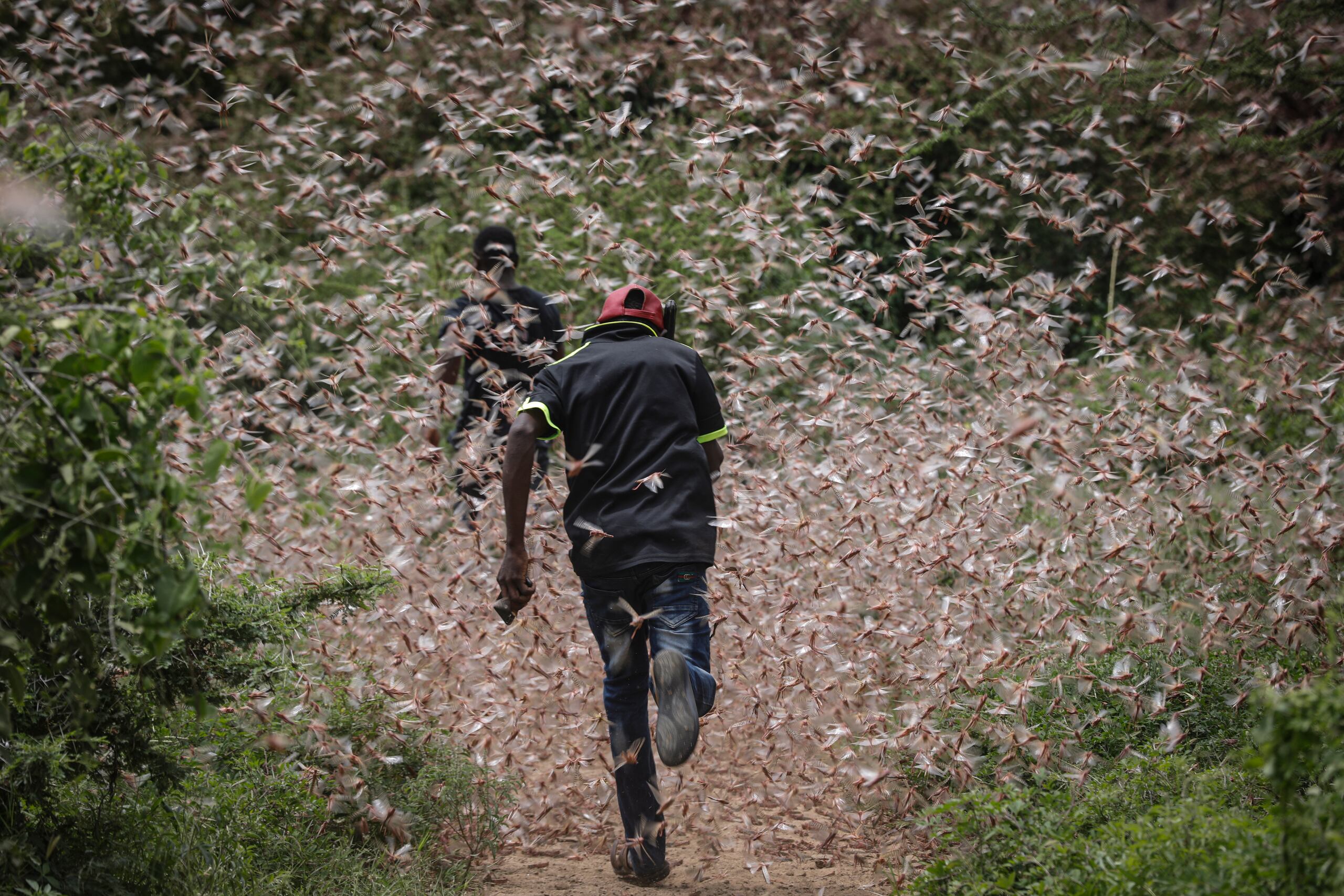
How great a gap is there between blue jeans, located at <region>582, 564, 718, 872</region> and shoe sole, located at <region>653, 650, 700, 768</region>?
0.08 meters

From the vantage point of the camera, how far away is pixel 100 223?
18.0ft

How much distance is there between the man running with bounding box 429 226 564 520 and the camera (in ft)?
16.0

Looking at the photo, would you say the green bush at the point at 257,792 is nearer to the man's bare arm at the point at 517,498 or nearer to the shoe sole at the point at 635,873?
the shoe sole at the point at 635,873

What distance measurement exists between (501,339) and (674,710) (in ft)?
7.87

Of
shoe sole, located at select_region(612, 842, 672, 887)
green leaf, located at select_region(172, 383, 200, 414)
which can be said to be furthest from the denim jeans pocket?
green leaf, located at select_region(172, 383, 200, 414)

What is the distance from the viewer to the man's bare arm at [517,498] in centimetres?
355

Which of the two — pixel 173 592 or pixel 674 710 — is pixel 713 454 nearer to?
pixel 674 710

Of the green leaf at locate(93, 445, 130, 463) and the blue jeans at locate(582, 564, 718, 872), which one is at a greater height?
the green leaf at locate(93, 445, 130, 463)

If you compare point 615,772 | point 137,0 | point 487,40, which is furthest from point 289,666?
point 137,0

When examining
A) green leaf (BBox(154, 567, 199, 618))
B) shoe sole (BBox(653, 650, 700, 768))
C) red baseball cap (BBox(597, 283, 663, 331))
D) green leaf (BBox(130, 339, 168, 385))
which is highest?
green leaf (BBox(130, 339, 168, 385))

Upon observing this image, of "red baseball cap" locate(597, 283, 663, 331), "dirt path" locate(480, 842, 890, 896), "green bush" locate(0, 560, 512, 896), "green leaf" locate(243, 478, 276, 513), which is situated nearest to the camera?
"green leaf" locate(243, 478, 276, 513)

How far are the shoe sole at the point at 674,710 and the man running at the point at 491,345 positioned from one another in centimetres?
166

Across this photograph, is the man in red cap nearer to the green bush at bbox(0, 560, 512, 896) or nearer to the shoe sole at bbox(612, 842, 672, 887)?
the shoe sole at bbox(612, 842, 672, 887)

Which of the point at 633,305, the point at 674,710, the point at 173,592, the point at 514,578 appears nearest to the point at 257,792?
the point at 514,578
